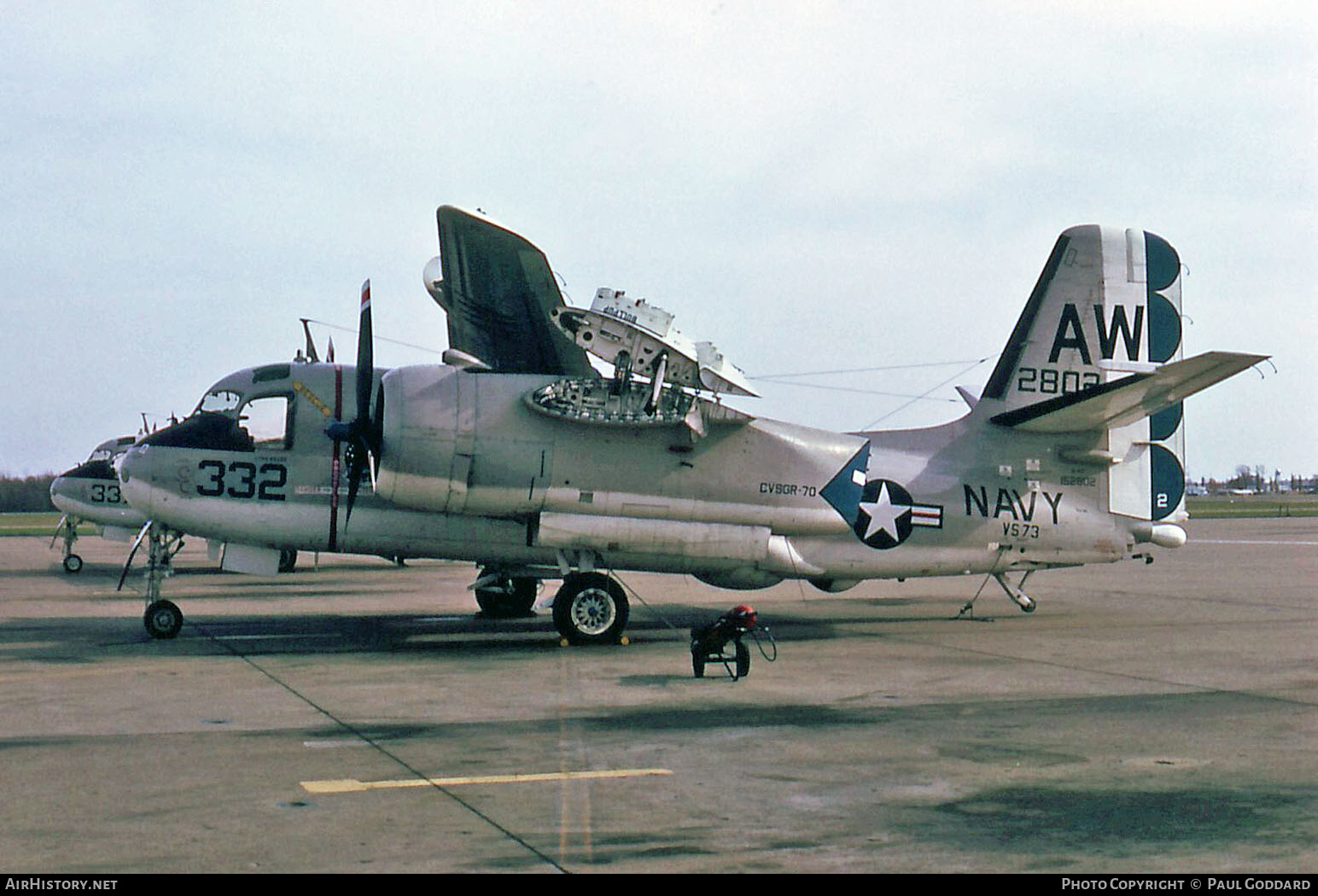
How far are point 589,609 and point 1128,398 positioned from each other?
27.7 ft

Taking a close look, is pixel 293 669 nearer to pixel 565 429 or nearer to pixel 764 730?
pixel 565 429

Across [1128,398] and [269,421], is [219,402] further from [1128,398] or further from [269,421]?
[1128,398]

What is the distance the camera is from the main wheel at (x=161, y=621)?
1731 cm

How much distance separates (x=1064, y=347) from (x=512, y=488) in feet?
32.0

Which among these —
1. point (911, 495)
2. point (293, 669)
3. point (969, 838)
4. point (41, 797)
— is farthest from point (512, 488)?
point (969, 838)

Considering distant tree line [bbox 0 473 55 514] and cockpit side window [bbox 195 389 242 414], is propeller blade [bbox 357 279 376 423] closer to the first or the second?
cockpit side window [bbox 195 389 242 414]

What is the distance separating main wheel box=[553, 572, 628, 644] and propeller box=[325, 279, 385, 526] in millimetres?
3043

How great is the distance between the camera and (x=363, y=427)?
16.4 meters

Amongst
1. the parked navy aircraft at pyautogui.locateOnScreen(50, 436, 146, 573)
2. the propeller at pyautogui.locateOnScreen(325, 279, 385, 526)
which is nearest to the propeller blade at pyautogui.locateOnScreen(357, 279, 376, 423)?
the propeller at pyautogui.locateOnScreen(325, 279, 385, 526)

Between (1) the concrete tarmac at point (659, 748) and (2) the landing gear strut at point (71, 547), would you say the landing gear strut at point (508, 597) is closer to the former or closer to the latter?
(1) the concrete tarmac at point (659, 748)

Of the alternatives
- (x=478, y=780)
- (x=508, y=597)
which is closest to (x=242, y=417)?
(x=508, y=597)

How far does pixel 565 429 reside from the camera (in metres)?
16.9

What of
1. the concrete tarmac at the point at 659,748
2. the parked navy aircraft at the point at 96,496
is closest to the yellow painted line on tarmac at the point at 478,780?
the concrete tarmac at the point at 659,748

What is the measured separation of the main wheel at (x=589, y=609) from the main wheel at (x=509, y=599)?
13.0 ft
